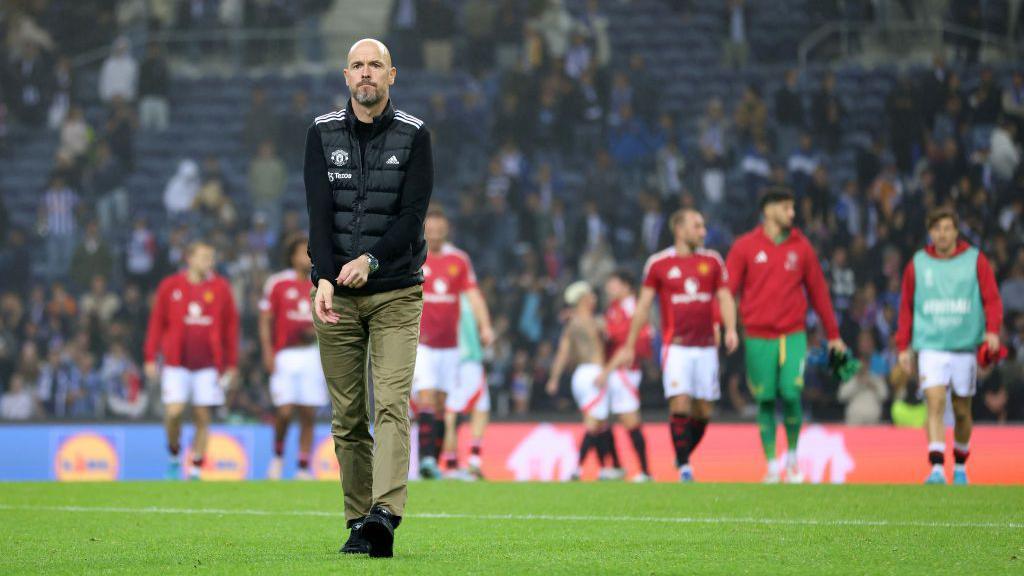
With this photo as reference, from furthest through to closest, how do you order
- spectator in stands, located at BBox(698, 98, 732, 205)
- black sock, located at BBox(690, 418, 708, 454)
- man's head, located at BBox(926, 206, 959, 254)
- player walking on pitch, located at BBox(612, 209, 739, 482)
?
1. spectator in stands, located at BBox(698, 98, 732, 205)
2. black sock, located at BBox(690, 418, 708, 454)
3. player walking on pitch, located at BBox(612, 209, 739, 482)
4. man's head, located at BBox(926, 206, 959, 254)

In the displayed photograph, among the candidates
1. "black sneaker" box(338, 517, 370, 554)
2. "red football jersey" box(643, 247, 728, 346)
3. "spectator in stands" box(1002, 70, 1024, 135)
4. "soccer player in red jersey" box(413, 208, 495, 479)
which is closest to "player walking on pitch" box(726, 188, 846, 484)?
"red football jersey" box(643, 247, 728, 346)

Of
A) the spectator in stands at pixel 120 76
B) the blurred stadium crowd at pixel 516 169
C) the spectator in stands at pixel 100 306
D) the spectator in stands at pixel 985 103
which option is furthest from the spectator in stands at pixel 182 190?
the spectator in stands at pixel 985 103

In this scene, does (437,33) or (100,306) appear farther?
(437,33)

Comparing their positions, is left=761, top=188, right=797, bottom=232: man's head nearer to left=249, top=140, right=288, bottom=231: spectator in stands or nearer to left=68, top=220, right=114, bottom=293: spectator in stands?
left=249, top=140, right=288, bottom=231: spectator in stands

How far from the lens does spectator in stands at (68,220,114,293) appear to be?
2278cm

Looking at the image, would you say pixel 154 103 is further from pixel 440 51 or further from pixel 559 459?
pixel 559 459

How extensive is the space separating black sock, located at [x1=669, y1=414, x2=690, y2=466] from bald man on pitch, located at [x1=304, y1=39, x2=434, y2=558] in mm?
6532

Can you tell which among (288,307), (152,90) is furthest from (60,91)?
(288,307)

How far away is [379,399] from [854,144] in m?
16.9

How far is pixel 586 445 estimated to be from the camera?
14273mm

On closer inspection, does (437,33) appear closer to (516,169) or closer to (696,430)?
(516,169)

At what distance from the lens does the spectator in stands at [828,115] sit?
2181 cm

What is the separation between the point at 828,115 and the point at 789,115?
1.89 ft

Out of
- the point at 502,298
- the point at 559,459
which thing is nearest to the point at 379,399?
the point at 559,459
